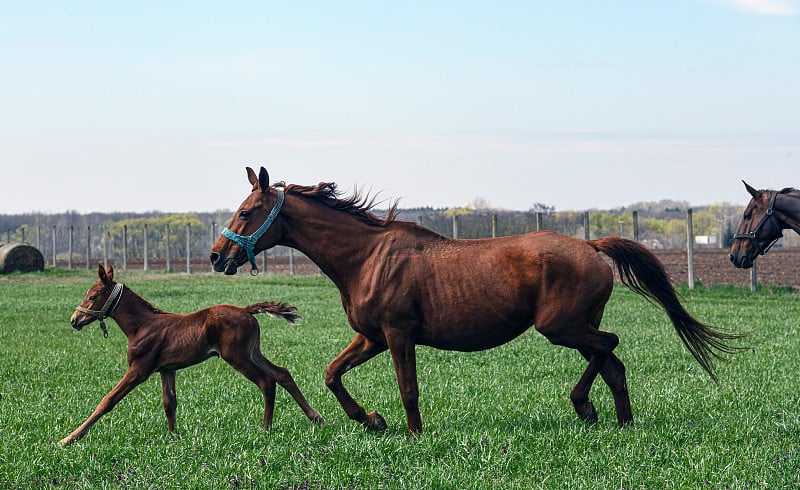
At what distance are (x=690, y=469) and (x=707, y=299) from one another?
639 inches

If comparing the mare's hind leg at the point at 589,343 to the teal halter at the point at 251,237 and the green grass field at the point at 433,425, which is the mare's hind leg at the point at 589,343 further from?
the teal halter at the point at 251,237

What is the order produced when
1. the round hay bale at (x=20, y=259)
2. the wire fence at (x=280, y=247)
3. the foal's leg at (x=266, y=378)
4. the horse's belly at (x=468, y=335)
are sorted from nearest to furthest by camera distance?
the horse's belly at (x=468, y=335), the foal's leg at (x=266, y=378), the wire fence at (x=280, y=247), the round hay bale at (x=20, y=259)

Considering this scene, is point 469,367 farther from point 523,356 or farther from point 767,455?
point 767,455

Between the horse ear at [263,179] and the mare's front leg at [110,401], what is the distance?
189cm

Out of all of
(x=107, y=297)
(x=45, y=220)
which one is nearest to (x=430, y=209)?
(x=107, y=297)

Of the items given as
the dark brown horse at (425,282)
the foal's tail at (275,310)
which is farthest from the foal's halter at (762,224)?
the foal's tail at (275,310)

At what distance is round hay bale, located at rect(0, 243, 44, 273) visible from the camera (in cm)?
3625

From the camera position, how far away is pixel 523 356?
1233 centimetres

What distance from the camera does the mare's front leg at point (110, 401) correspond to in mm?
7457

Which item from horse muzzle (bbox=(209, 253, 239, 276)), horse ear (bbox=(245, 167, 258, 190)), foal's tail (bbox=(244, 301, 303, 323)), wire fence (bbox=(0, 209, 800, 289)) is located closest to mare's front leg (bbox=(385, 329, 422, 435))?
foal's tail (bbox=(244, 301, 303, 323))

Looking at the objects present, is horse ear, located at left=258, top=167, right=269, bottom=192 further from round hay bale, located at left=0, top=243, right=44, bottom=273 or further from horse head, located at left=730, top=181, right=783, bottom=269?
round hay bale, located at left=0, top=243, right=44, bottom=273

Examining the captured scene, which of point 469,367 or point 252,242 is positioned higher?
point 252,242

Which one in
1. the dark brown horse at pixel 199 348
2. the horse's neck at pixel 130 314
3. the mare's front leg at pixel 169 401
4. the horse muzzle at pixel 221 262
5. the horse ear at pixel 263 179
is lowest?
the mare's front leg at pixel 169 401

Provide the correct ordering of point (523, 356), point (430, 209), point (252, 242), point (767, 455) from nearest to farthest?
point (767, 455), point (252, 242), point (523, 356), point (430, 209)
